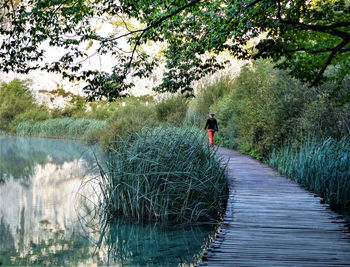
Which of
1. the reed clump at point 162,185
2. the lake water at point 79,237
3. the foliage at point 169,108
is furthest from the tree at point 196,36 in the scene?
the foliage at point 169,108

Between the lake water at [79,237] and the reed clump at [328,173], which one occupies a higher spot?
the reed clump at [328,173]

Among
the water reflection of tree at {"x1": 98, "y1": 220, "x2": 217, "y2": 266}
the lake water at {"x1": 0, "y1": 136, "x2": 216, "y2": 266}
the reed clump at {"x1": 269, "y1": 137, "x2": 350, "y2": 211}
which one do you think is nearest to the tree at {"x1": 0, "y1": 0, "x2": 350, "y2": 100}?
the reed clump at {"x1": 269, "y1": 137, "x2": 350, "y2": 211}

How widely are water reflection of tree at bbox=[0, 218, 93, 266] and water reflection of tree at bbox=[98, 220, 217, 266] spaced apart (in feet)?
1.20

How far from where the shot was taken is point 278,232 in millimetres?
5078

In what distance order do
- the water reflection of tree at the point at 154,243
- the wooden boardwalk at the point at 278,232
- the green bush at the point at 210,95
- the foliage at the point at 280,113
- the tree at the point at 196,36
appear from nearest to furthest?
the wooden boardwalk at the point at 278,232, the water reflection of tree at the point at 154,243, the tree at the point at 196,36, the foliage at the point at 280,113, the green bush at the point at 210,95

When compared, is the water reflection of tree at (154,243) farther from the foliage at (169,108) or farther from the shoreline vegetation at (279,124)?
the foliage at (169,108)

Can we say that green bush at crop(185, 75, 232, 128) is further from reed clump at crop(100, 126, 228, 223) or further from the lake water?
reed clump at crop(100, 126, 228, 223)

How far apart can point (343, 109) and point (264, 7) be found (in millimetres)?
4388

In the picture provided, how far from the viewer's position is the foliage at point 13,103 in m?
38.8

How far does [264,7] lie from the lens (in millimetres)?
7215

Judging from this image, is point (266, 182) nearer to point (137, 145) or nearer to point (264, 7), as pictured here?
point (137, 145)

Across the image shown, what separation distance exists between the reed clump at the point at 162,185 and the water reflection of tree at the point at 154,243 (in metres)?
0.27

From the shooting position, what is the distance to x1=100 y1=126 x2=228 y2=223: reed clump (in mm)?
7262

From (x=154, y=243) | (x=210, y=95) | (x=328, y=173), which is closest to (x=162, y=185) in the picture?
(x=154, y=243)
